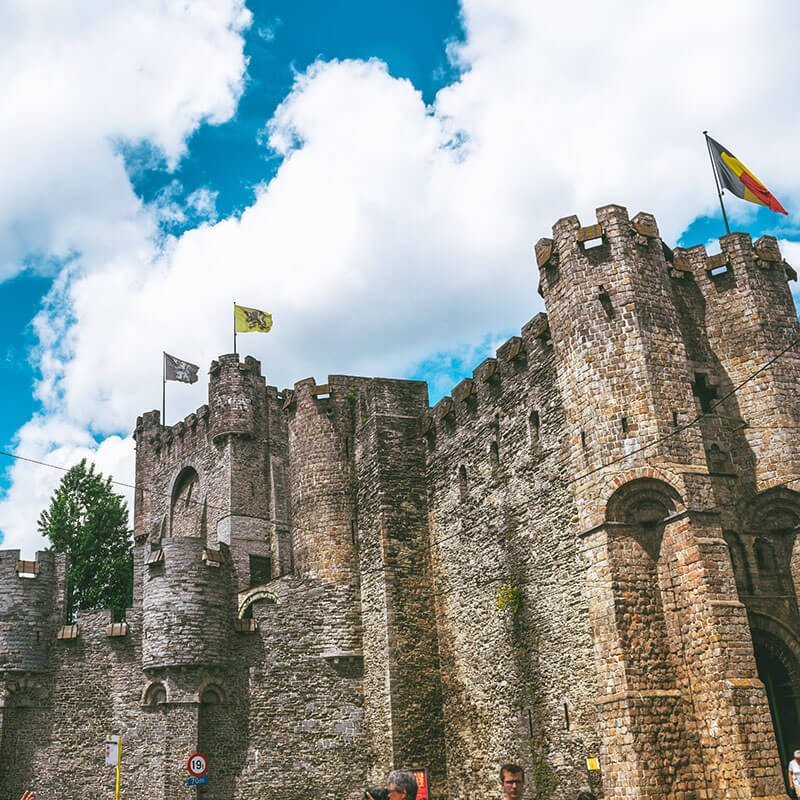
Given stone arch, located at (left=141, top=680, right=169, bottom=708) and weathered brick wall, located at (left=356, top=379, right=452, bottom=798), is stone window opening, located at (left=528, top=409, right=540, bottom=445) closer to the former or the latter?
weathered brick wall, located at (left=356, top=379, right=452, bottom=798)

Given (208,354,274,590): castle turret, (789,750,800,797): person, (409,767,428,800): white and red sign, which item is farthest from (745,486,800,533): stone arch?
(208,354,274,590): castle turret

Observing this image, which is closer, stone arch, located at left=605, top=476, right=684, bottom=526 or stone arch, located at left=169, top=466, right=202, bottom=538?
stone arch, located at left=605, top=476, right=684, bottom=526

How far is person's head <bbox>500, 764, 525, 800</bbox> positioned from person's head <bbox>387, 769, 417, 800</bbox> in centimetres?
69

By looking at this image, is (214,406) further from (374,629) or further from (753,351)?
(753,351)

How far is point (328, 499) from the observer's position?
25844 millimetres

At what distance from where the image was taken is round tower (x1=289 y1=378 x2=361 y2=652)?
Answer: 960 inches

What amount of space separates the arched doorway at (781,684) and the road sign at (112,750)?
632 inches

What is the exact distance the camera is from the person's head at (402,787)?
6723mm

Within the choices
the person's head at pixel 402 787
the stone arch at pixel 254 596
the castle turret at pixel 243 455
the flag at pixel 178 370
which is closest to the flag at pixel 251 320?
the castle turret at pixel 243 455

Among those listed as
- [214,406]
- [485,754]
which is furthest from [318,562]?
[214,406]

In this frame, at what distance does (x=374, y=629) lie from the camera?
920 inches

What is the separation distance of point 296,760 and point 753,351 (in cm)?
1483

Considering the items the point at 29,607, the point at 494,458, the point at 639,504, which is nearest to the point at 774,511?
the point at 639,504

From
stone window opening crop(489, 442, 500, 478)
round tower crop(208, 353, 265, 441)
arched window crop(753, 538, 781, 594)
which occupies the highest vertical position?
round tower crop(208, 353, 265, 441)
